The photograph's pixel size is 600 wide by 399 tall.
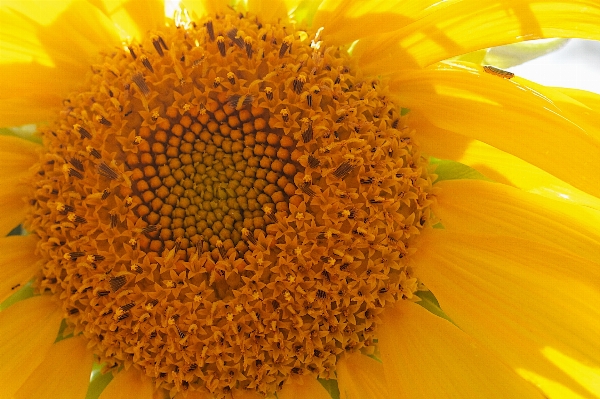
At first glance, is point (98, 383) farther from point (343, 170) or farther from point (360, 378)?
point (343, 170)

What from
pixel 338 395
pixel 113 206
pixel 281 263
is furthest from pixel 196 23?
pixel 338 395

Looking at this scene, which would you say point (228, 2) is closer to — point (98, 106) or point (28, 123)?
point (98, 106)

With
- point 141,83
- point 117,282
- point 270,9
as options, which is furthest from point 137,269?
point 270,9

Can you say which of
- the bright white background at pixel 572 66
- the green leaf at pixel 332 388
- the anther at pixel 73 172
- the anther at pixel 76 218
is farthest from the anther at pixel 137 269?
the bright white background at pixel 572 66

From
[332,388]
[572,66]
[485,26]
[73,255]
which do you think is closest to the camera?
[485,26]

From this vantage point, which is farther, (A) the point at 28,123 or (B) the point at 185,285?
(A) the point at 28,123

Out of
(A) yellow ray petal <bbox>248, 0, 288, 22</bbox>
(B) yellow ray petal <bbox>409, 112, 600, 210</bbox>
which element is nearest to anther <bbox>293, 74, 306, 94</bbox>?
(A) yellow ray petal <bbox>248, 0, 288, 22</bbox>
